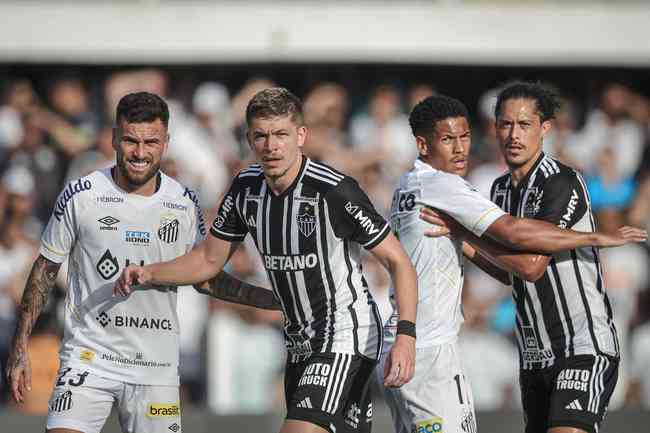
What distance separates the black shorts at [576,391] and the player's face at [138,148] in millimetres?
2421

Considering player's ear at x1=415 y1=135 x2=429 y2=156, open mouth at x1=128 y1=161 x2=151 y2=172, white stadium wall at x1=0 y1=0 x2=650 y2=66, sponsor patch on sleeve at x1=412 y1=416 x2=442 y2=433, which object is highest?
white stadium wall at x1=0 y1=0 x2=650 y2=66

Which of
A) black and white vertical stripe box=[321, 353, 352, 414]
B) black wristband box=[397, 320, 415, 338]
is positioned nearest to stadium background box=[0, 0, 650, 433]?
black and white vertical stripe box=[321, 353, 352, 414]

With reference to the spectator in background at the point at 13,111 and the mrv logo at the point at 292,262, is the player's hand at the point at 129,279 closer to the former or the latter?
the mrv logo at the point at 292,262

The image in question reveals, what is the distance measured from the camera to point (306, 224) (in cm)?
613

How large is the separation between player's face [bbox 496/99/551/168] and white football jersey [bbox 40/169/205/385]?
1933 mm

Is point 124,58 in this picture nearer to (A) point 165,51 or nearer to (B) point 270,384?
(A) point 165,51

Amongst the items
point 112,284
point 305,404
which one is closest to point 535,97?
point 305,404

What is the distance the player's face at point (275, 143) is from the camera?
609 centimetres

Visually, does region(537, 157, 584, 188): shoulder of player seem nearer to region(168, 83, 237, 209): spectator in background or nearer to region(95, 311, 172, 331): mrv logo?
region(95, 311, 172, 331): mrv logo

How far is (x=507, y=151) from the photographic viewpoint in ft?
21.9

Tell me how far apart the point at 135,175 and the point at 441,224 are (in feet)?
5.63

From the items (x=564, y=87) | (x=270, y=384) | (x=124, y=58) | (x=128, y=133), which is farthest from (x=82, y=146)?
(x=128, y=133)

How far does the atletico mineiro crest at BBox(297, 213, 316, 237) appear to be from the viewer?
612cm

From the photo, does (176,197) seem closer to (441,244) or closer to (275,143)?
(275,143)
